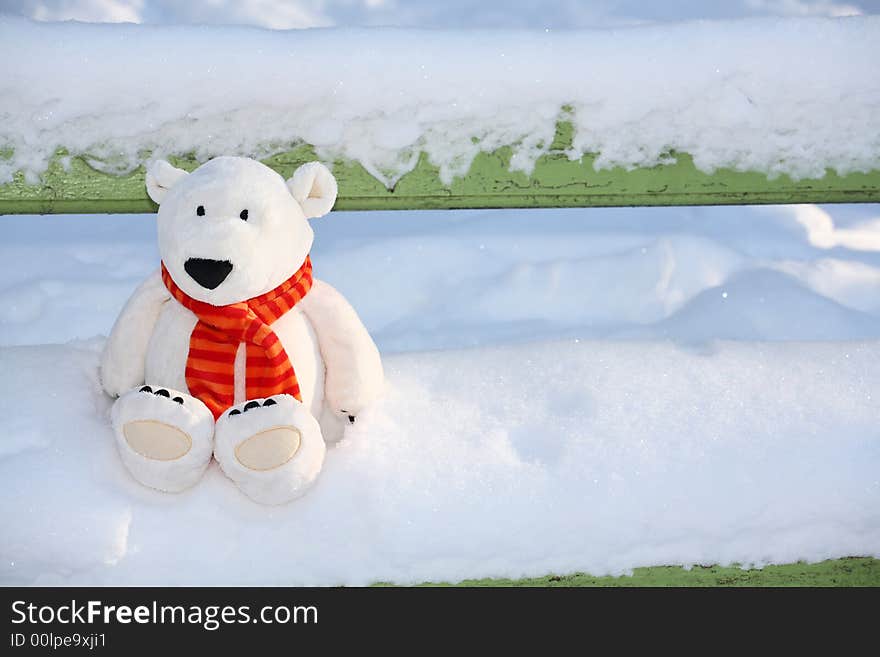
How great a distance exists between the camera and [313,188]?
94 cm

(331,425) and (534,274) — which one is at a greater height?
(534,274)

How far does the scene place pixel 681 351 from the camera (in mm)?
1036

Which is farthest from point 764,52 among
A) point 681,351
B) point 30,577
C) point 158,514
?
point 30,577

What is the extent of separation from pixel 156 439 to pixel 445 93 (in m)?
0.53

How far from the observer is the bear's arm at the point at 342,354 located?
0.93m

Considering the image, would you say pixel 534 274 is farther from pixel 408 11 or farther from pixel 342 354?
pixel 408 11

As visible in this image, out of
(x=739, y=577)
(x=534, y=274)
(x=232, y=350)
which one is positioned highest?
(x=534, y=274)

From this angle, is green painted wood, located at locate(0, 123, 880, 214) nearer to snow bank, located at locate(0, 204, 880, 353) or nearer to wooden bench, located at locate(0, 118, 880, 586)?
wooden bench, located at locate(0, 118, 880, 586)

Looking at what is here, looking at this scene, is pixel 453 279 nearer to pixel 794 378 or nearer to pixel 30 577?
pixel 794 378

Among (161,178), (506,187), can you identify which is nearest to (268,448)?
(161,178)

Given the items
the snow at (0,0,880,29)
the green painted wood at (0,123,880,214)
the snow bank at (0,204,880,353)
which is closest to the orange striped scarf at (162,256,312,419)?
the green painted wood at (0,123,880,214)

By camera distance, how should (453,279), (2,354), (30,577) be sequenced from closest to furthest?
(30,577) → (2,354) → (453,279)

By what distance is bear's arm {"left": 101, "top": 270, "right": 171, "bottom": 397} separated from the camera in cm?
93

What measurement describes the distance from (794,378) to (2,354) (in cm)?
91
